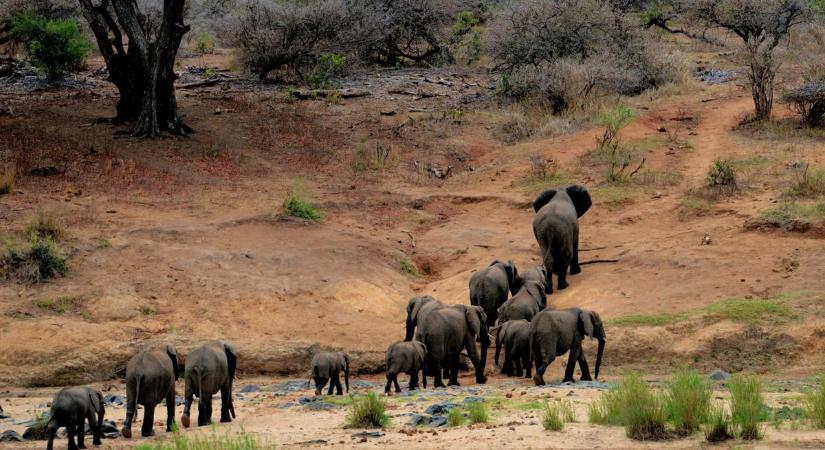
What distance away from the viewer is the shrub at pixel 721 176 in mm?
22828

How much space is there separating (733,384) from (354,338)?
7913 millimetres

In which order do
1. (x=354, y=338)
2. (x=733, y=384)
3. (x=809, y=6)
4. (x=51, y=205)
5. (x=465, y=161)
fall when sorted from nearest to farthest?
1. (x=733, y=384)
2. (x=354, y=338)
3. (x=51, y=205)
4. (x=465, y=161)
5. (x=809, y=6)

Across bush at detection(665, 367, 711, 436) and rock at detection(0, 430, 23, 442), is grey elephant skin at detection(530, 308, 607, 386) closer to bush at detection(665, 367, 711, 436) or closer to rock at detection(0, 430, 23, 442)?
bush at detection(665, 367, 711, 436)

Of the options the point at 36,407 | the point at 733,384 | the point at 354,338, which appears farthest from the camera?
the point at 354,338

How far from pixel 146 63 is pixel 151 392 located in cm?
1768

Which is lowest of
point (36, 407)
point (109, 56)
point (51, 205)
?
point (36, 407)

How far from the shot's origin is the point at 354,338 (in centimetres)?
1750

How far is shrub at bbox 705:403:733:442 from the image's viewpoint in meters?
10.0

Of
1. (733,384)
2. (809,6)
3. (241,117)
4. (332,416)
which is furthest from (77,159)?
(809,6)

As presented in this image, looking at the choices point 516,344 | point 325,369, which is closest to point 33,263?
point 325,369

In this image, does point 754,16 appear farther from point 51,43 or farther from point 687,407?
point 687,407

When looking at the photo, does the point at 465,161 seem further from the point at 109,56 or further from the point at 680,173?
the point at 109,56

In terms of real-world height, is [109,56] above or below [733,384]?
above

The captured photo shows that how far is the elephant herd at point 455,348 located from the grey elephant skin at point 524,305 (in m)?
0.01
